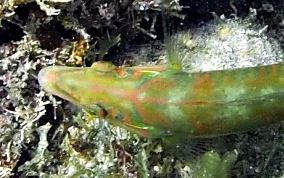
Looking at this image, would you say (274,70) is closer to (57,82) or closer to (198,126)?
(198,126)

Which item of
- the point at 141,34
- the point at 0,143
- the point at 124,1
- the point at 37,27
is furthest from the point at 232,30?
the point at 0,143

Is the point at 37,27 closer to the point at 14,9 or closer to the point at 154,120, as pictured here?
the point at 14,9

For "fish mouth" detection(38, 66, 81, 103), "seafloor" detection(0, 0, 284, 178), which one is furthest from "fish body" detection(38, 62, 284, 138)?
"seafloor" detection(0, 0, 284, 178)

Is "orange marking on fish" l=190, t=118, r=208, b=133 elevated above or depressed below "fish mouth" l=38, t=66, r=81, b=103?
below

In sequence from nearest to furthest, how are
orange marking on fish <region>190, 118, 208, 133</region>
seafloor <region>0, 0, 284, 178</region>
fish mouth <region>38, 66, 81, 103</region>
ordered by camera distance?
fish mouth <region>38, 66, 81, 103</region>
orange marking on fish <region>190, 118, 208, 133</region>
seafloor <region>0, 0, 284, 178</region>

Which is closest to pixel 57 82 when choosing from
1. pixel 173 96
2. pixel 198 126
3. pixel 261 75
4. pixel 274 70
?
pixel 173 96

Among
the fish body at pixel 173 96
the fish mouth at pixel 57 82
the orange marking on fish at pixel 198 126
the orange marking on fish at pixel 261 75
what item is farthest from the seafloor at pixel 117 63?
the orange marking on fish at pixel 261 75

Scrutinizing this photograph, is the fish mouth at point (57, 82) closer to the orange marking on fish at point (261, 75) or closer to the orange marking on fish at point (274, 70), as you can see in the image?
the orange marking on fish at point (261, 75)

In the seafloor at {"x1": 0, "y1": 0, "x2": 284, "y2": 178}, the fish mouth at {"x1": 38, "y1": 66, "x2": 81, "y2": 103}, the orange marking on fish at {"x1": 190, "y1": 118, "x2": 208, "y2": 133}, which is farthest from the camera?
the seafloor at {"x1": 0, "y1": 0, "x2": 284, "y2": 178}

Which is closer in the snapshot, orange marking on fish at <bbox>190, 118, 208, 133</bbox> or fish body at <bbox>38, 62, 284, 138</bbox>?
fish body at <bbox>38, 62, 284, 138</bbox>

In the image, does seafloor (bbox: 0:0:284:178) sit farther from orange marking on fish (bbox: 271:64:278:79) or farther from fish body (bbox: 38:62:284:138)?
orange marking on fish (bbox: 271:64:278:79)
